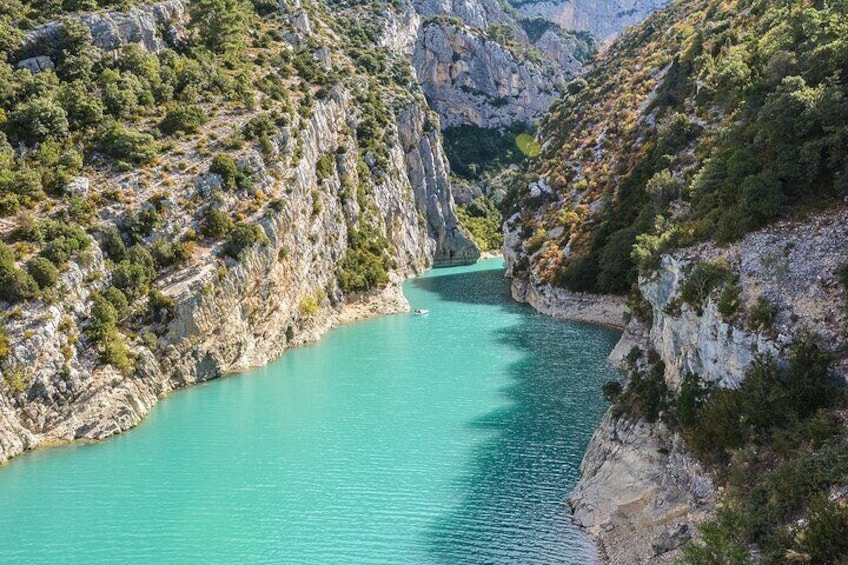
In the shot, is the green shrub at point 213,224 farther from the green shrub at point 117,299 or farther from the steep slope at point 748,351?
the steep slope at point 748,351

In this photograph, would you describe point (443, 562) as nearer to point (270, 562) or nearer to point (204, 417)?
point (270, 562)

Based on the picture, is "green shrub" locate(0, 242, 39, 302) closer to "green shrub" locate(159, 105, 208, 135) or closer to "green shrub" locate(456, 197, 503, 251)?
"green shrub" locate(159, 105, 208, 135)

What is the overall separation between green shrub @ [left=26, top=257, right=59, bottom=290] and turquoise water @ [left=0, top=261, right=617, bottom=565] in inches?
385

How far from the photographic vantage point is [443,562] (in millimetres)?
22969

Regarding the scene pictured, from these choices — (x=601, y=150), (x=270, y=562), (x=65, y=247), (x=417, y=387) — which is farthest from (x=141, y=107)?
(x=601, y=150)

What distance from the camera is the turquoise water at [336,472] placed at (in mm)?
24672

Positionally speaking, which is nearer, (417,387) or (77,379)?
(77,379)

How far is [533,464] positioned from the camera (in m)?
30.8

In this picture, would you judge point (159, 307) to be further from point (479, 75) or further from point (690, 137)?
point (479, 75)

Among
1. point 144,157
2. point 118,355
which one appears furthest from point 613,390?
point 144,157

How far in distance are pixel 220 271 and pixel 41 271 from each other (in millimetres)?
13013

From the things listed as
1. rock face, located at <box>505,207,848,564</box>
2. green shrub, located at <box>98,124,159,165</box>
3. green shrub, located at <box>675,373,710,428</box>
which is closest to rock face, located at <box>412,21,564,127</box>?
green shrub, located at <box>98,124,159,165</box>

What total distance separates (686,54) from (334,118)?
1573 inches

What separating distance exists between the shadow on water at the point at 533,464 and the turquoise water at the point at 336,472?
0.28 feet
